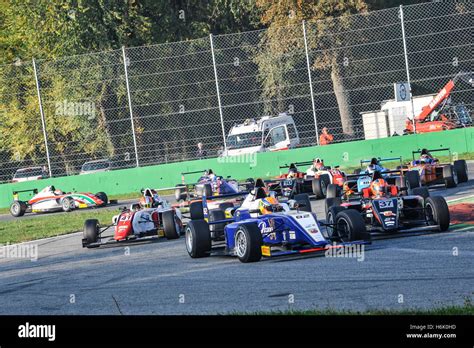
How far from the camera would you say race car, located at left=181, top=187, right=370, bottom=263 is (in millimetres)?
13727

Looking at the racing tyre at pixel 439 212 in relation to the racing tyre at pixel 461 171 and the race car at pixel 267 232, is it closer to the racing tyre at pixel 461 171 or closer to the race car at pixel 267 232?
the race car at pixel 267 232

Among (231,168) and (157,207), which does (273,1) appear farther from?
(157,207)

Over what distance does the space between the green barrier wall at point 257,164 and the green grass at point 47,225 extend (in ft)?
11.6

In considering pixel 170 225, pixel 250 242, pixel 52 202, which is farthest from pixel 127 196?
pixel 250 242

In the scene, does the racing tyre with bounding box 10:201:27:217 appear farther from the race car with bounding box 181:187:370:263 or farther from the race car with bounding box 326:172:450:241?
the race car with bounding box 326:172:450:241

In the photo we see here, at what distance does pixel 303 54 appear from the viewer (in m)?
32.1

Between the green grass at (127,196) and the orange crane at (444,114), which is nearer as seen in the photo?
the green grass at (127,196)

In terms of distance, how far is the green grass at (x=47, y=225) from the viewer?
75.8 feet

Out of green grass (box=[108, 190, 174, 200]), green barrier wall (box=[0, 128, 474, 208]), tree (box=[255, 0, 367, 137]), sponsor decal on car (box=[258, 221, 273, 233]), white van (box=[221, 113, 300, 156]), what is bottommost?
sponsor decal on car (box=[258, 221, 273, 233])

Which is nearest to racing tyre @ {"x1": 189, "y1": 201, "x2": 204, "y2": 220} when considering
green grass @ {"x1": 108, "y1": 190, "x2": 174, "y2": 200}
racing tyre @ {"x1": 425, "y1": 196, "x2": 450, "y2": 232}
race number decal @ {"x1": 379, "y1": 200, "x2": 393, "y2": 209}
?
race number decal @ {"x1": 379, "y1": 200, "x2": 393, "y2": 209}

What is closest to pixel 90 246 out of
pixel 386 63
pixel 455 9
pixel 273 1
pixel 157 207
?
pixel 157 207

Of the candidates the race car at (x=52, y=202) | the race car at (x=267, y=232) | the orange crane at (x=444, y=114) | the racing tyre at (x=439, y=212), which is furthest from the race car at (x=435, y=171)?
the race car at (x=52, y=202)

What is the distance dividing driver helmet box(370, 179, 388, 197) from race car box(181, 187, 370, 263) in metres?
1.69
